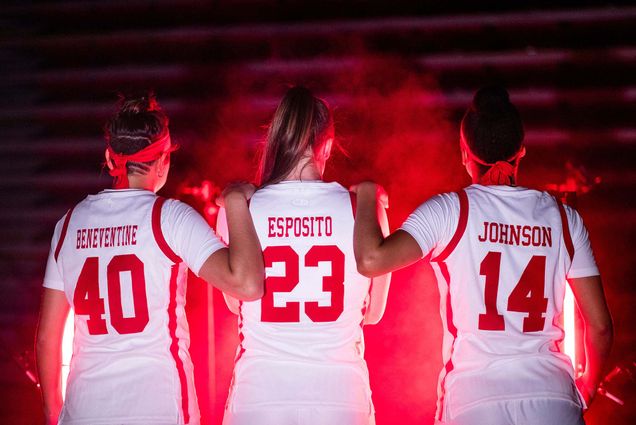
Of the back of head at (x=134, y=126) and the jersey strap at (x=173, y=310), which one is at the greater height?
the back of head at (x=134, y=126)

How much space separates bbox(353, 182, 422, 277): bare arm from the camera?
225 centimetres

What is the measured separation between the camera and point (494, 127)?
94.7 inches

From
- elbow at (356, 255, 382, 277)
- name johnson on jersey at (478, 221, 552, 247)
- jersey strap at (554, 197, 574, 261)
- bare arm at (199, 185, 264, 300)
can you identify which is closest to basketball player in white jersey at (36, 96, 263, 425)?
bare arm at (199, 185, 264, 300)

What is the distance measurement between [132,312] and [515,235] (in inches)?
54.6

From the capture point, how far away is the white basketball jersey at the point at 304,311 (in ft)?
7.27

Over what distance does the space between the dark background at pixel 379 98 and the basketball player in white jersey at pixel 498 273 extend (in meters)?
1.32

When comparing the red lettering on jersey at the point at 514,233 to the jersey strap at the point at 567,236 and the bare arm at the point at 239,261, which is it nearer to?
the jersey strap at the point at 567,236

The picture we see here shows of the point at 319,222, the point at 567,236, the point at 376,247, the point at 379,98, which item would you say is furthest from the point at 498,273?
the point at 379,98

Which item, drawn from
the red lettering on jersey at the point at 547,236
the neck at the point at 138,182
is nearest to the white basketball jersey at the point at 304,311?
the neck at the point at 138,182

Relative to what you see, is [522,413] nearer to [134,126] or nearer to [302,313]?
[302,313]

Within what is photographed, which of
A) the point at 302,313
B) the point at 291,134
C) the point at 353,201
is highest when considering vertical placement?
the point at 291,134

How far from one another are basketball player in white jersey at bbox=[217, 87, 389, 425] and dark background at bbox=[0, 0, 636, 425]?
1.36 metres

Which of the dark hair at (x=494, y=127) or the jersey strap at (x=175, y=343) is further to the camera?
the dark hair at (x=494, y=127)

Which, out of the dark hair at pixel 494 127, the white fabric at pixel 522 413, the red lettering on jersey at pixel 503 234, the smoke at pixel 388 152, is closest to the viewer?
the white fabric at pixel 522 413
